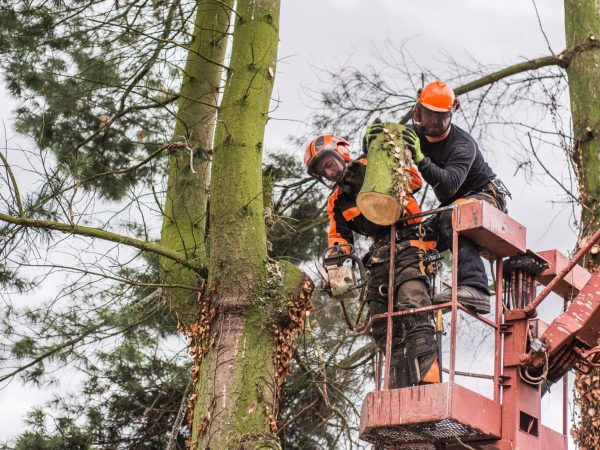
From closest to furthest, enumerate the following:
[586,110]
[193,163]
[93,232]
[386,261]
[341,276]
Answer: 1. [93,232]
2. [341,276]
3. [386,261]
4. [193,163]
5. [586,110]

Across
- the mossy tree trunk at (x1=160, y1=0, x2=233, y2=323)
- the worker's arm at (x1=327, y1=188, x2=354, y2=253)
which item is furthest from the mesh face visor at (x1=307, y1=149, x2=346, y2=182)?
the mossy tree trunk at (x1=160, y1=0, x2=233, y2=323)

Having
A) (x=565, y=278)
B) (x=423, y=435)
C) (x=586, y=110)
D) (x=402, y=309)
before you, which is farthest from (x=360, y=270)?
(x=586, y=110)

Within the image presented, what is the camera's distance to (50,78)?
10.5m

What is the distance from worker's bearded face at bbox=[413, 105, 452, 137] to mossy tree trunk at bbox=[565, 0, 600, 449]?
1951mm

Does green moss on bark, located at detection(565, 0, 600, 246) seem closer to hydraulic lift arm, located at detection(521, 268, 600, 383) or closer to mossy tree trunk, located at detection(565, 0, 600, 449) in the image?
mossy tree trunk, located at detection(565, 0, 600, 449)

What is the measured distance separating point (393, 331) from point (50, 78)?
16.8ft

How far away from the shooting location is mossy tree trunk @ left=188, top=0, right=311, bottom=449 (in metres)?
5.88

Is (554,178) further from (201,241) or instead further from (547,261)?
(201,241)

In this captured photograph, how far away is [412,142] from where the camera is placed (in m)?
6.50

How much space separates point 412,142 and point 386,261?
76 cm

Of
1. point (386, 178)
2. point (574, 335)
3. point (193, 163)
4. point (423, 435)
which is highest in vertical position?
point (193, 163)

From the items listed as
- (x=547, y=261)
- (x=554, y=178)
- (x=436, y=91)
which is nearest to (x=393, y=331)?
(x=547, y=261)

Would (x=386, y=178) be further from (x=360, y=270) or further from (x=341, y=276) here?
(x=341, y=276)

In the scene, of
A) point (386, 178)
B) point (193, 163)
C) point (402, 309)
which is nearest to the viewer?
point (386, 178)
